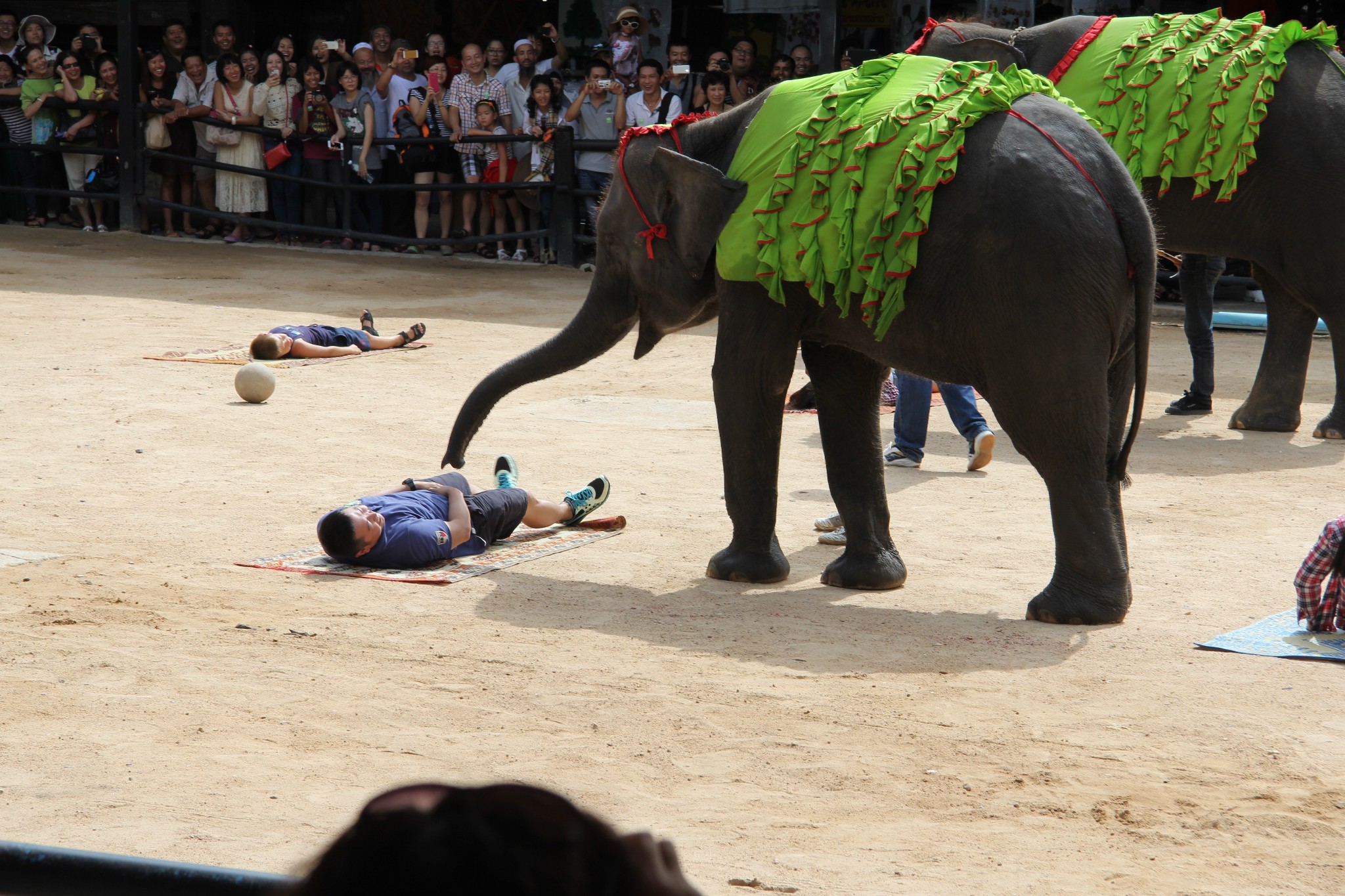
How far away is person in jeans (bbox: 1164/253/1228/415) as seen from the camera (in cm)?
999

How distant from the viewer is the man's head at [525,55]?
16672 millimetres

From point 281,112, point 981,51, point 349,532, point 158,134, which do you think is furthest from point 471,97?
point 349,532

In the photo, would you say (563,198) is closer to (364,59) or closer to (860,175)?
(364,59)

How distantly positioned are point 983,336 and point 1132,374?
2.58 feet

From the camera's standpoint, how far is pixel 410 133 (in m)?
16.9

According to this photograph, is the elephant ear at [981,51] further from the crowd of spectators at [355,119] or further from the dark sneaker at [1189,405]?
Result: the crowd of spectators at [355,119]

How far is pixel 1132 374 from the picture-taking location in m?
5.71

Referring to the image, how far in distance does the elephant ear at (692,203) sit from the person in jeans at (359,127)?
439 inches

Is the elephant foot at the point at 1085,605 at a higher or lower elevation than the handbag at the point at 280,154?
lower

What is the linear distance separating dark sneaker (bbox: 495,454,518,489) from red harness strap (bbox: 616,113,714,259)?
137cm

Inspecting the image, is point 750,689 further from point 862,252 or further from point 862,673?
point 862,252

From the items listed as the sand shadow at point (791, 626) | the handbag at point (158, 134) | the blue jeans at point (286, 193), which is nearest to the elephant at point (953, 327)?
the sand shadow at point (791, 626)

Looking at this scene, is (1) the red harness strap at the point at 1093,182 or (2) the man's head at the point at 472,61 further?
(2) the man's head at the point at 472,61

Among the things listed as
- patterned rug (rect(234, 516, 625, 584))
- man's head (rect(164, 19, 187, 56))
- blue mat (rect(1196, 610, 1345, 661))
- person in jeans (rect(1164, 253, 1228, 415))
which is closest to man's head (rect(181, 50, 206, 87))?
man's head (rect(164, 19, 187, 56))
